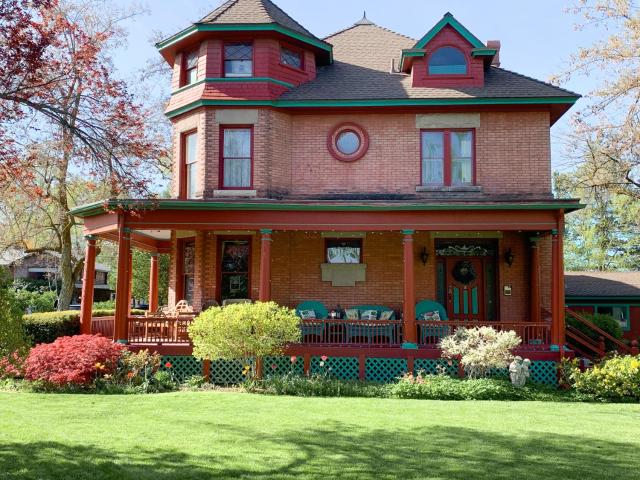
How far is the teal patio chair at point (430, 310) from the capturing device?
14.5m

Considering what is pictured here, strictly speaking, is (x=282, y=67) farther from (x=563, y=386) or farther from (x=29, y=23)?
(x=563, y=386)

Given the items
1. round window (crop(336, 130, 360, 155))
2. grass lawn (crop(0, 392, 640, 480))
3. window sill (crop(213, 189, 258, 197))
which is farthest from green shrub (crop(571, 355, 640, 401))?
window sill (crop(213, 189, 258, 197))

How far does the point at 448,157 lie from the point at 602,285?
29.9 feet

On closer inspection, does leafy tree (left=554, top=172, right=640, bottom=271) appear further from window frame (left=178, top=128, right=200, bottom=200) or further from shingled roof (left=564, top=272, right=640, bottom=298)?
window frame (left=178, top=128, right=200, bottom=200)

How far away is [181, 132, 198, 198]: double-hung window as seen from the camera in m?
17.3

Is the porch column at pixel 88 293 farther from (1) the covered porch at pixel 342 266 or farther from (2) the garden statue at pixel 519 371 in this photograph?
(2) the garden statue at pixel 519 371

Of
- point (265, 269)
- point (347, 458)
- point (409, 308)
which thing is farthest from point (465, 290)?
point (347, 458)

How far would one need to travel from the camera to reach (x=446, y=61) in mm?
17406

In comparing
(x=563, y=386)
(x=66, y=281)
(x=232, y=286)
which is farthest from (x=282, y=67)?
(x=66, y=281)

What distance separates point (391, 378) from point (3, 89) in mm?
9814

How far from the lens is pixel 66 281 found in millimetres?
27656

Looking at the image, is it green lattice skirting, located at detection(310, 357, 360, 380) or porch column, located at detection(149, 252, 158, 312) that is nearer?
green lattice skirting, located at detection(310, 357, 360, 380)

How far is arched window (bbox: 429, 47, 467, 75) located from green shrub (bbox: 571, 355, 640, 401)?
9.11m

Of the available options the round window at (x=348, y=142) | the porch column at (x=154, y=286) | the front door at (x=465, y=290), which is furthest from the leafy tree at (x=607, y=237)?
the porch column at (x=154, y=286)
